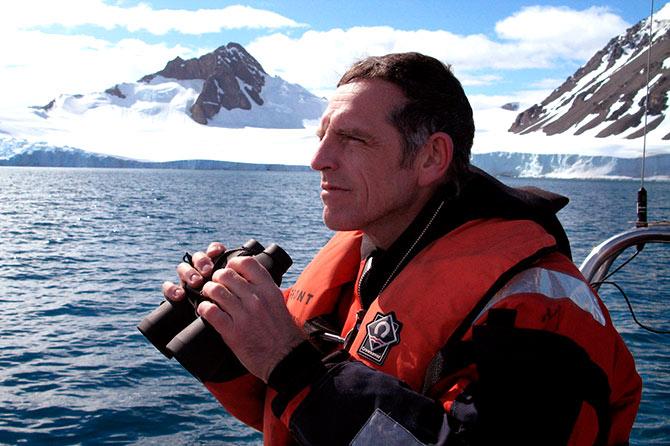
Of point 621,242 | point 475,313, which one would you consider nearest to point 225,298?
point 475,313

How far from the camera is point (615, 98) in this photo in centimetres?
14625

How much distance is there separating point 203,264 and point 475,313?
0.70 m

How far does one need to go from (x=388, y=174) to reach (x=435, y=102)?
234 millimetres

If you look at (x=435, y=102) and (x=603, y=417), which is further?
(x=435, y=102)

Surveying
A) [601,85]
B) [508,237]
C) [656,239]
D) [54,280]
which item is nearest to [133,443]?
[656,239]

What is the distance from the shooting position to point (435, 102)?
5.92ft

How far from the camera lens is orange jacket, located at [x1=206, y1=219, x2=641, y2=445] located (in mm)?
1387

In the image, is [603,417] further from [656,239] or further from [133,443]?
[133,443]

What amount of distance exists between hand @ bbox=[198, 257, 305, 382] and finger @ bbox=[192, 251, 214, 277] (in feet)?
0.88

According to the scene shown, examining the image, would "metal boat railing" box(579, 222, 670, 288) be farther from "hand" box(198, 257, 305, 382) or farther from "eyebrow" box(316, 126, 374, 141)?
"hand" box(198, 257, 305, 382)

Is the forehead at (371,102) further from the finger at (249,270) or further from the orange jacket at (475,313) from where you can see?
the finger at (249,270)

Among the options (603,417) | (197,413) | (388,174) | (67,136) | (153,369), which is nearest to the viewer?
(603,417)

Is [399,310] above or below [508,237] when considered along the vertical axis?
below

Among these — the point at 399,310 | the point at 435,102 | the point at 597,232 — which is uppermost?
the point at 435,102
